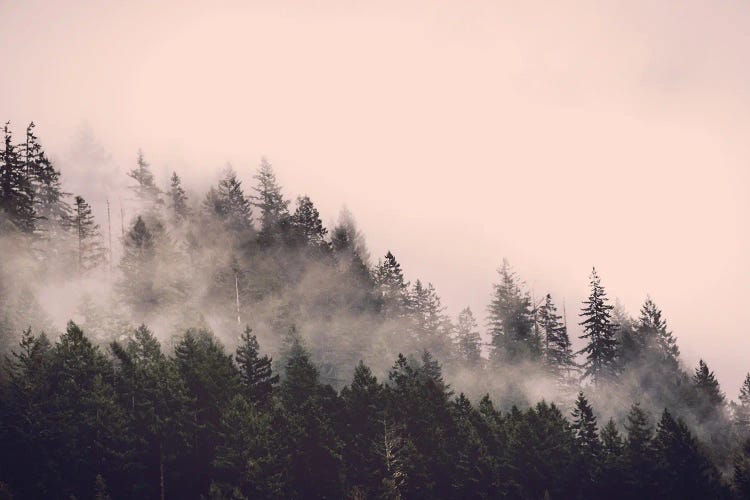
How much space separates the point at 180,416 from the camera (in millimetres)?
39938

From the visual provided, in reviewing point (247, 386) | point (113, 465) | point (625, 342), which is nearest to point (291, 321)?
point (247, 386)

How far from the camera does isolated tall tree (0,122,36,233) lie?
197 ft

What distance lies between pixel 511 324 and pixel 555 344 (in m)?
11.2

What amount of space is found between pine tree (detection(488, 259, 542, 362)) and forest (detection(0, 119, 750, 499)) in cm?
34

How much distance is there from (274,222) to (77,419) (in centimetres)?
5332

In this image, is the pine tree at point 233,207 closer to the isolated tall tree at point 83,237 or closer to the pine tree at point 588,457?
the isolated tall tree at point 83,237

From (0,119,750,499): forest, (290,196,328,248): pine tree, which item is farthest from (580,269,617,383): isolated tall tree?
(290,196,328,248): pine tree

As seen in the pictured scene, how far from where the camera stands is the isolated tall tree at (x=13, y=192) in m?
60.1

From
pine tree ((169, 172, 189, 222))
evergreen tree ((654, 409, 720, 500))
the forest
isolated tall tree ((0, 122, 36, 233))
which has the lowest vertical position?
evergreen tree ((654, 409, 720, 500))

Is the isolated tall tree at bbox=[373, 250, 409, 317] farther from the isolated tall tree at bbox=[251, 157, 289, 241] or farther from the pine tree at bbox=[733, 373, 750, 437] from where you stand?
the pine tree at bbox=[733, 373, 750, 437]

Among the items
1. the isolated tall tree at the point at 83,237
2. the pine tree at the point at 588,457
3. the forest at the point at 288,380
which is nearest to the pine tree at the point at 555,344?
the forest at the point at 288,380

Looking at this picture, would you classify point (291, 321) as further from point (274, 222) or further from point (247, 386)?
Answer: point (247, 386)

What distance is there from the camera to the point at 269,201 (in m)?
91.6

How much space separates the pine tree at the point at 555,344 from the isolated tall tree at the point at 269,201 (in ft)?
145
